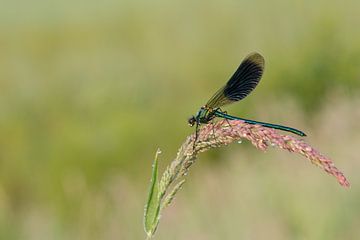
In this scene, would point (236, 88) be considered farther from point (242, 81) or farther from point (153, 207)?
point (153, 207)

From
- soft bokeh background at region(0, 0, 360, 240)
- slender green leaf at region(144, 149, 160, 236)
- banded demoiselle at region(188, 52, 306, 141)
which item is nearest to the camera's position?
slender green leaf at region(144, 149, 160, 236)

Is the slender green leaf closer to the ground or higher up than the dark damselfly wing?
closer to the ground

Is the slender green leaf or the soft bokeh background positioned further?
the soft bokeh background

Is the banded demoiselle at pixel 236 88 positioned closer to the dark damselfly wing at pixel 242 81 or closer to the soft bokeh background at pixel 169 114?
the dark damselfly wing at pixel 242 81

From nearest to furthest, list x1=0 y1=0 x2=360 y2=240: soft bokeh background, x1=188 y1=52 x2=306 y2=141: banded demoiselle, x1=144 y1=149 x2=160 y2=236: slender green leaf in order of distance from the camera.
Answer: x1=144 y1=149 x2=160 y2=236: slender green leaf < x1=188 y1=52 x2=306 y2=141: banded demoiselle < x1=0 y1=0 x2=360 y2=240: soft bokeh background

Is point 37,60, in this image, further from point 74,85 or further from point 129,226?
point 129,226

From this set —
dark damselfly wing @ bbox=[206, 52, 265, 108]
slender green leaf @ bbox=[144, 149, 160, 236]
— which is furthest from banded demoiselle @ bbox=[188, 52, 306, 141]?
slender green leaf @ bbox=[144, 149, 160, 236]

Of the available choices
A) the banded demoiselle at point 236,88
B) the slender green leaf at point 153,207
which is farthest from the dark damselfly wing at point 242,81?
the slender green leaf at point 153,207

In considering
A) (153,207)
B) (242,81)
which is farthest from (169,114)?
(153,207)

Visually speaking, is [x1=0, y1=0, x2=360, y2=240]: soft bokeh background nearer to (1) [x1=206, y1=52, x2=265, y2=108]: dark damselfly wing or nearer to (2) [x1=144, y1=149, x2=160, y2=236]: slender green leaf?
(1) [x1=206, y1=52, x2=265, y2=108]: dark damselfly wing
